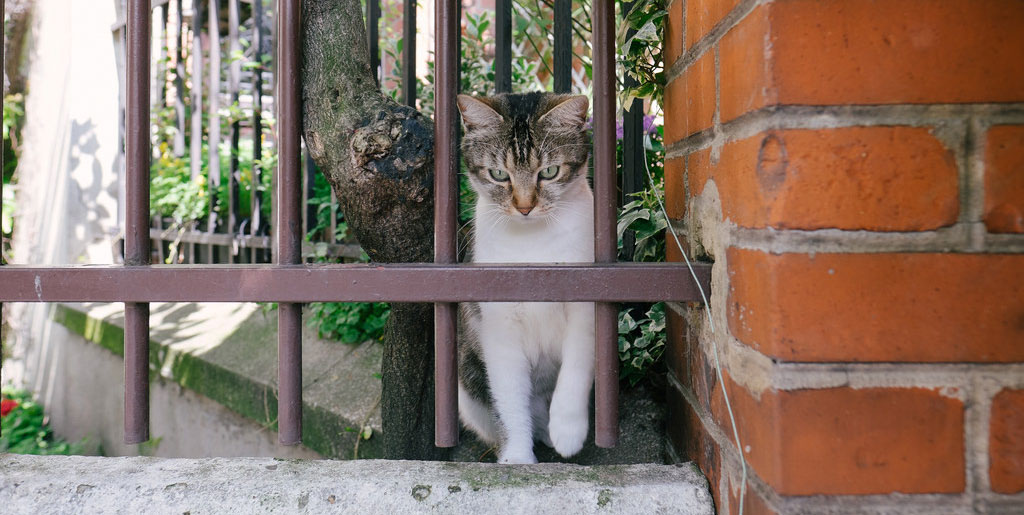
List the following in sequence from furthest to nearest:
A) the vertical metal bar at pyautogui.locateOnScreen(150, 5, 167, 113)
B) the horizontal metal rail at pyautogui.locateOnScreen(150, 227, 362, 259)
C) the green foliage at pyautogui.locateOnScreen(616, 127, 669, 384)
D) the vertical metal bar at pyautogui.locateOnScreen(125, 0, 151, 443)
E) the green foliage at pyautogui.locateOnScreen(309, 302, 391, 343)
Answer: the vertical metal bar at pyautogui.locateOnScreen(150, 5, 167, 113), the horizontal metal rail at pyautogui.locateOnScreen(150, 227, 362, 259), the green foliage at pyautogui.locateOnScreen(309, 302, 391, 343), the green foliage at pyautogui.locateOnScreen(616, 127, 669, 384), the vertical metal bar at pyautogui.locateOnScreen(125, 0, 151, 443)

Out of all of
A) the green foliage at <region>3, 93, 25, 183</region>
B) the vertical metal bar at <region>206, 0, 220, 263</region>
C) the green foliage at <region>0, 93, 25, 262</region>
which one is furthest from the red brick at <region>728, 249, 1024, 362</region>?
the green foliage at <region>3, 93, 25, 183</region>

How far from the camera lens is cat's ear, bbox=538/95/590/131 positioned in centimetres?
181

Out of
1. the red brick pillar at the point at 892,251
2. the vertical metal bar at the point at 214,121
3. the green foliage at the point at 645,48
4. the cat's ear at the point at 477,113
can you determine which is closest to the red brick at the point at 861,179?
the red brick pillar at the point at 892,251

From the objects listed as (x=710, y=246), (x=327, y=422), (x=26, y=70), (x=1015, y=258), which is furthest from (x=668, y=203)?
(x=26, y=70)

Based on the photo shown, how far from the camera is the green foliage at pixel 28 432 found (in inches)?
167

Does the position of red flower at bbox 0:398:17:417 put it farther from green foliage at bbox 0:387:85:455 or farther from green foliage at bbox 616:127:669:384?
green foliage at bbox 616:127:669:384

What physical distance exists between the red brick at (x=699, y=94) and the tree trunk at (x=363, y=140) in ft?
1.83

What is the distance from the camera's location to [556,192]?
1.89 meters

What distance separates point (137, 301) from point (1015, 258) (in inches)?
55.7

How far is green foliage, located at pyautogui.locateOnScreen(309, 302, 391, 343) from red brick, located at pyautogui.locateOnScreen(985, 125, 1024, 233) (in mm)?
2177

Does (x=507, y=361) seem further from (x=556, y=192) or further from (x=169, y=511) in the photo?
(x=169, y=511)

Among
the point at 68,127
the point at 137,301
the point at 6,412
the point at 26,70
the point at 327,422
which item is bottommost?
the point at 6,412

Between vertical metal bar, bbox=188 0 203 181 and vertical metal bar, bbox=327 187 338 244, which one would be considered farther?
vertical metal bar, bbox=188 0 203 181

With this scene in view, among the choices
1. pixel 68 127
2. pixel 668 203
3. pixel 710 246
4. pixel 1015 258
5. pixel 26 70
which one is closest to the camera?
pixel 1015 258
